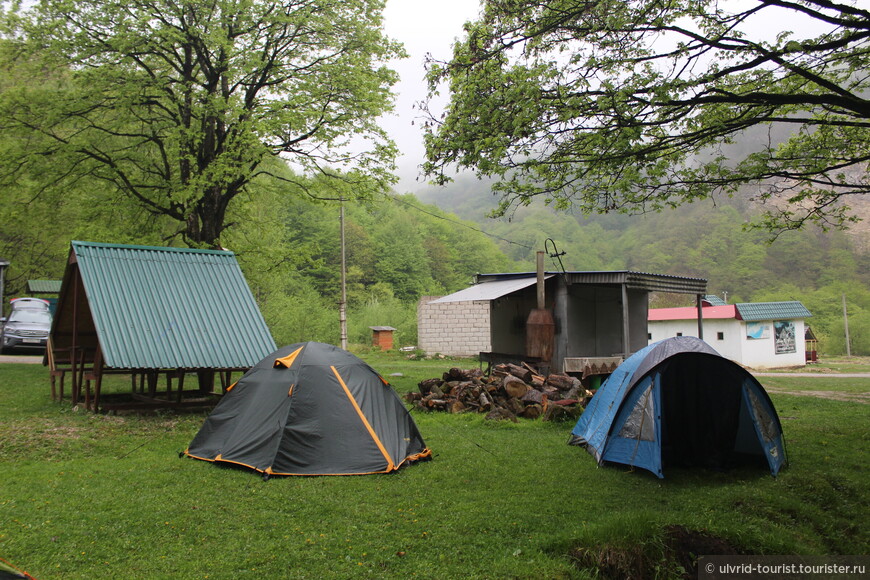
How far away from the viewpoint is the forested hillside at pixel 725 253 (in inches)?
2343

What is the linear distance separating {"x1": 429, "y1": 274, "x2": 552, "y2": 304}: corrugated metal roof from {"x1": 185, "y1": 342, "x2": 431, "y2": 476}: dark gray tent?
280 inches

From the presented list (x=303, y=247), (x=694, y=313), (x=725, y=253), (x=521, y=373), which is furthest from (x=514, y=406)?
(x=725, y=253)

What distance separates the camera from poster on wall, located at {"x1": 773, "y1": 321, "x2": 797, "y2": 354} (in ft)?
95.2

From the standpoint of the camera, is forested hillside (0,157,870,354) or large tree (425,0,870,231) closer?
large tree (425,0,870,231)

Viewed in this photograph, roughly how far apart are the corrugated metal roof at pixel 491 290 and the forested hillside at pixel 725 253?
1494 inches

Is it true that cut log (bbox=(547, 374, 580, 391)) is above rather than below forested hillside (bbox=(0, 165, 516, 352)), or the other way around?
below

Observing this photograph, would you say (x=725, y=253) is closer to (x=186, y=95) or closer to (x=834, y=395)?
(x=834, y=395)

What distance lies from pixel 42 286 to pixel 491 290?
2357 centimetres

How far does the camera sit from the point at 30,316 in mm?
21016

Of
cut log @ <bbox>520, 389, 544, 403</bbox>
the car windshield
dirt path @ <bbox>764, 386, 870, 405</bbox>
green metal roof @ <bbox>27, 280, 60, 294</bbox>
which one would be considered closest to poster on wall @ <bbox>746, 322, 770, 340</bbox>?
dirt path @ <bbox>764, 386, 870, 405</bbox>

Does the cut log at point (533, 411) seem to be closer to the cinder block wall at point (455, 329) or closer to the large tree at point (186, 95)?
the large tree at point (186, 95)

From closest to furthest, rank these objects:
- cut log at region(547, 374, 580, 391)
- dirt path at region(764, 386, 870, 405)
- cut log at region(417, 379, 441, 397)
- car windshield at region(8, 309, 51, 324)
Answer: cut log at region(547, 374, 580, 391) → cut log at region(417, 379, 441, 397) → dirt path at region(764, 386, 870, 405) → car windshield at region(8, 309, 51, 324)

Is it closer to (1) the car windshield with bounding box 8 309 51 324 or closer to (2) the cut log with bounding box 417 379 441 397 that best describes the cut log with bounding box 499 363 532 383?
(2) the cut log with bounding box 417 379 441 397

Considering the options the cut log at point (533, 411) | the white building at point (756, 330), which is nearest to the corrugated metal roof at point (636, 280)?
the cut log at point (533, 411)
